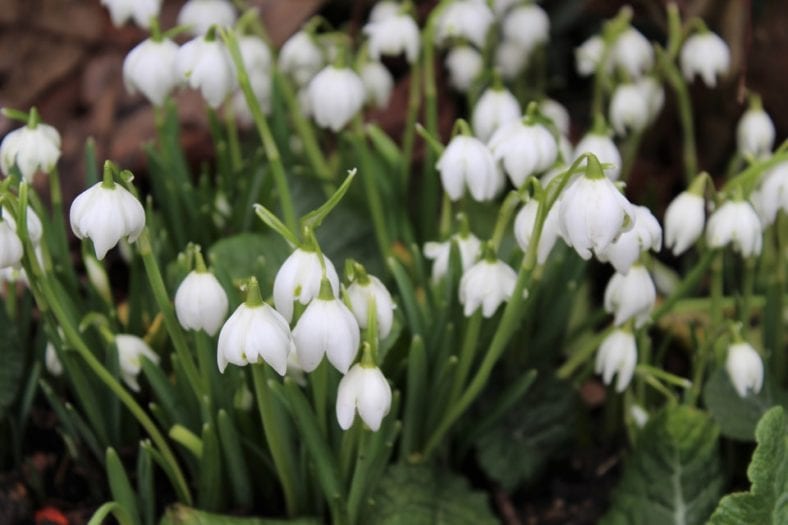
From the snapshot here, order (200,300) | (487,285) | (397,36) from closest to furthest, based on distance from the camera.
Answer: (200,300), (487,285), (397,36)

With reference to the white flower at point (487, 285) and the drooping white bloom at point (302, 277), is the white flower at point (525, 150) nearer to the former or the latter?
the white flower at point (487, 285)

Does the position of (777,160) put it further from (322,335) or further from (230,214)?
(230,214)

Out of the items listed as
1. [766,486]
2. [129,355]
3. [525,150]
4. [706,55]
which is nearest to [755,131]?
[706,55]

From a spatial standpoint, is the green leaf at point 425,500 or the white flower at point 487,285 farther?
the green leaf at point 425,500

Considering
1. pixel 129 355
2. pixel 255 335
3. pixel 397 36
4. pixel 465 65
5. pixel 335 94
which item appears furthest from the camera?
pixel 465 65

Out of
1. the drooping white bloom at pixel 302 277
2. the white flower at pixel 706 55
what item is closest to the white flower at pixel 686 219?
the white flower at pixel 706 55

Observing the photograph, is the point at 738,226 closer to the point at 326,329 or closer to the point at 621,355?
the point at 621,355

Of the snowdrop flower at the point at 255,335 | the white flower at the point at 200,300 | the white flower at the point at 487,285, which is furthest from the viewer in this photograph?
the white flower at the point at 487,285
